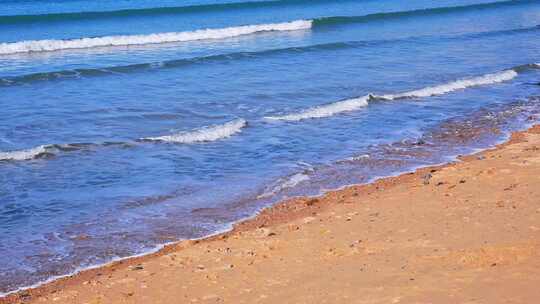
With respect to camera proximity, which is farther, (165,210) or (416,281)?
(165,210)

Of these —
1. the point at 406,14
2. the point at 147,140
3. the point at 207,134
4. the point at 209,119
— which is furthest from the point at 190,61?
the point at 406,14

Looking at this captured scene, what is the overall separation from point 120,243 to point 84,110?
794cm

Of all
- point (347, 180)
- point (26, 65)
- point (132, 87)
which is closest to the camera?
point (347, 180)

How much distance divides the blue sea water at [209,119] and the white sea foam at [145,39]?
80 mm

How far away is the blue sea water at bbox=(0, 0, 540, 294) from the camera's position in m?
10.1

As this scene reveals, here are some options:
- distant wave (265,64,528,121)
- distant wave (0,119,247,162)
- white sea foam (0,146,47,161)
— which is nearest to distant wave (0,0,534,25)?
distant wave (265,64,528,121)

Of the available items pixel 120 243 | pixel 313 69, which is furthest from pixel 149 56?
pixel 120 243

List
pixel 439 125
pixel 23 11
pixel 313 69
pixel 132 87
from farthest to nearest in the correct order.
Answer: pixel 23 11, pixel 313 69, pixel 132 87, pixel 439 125

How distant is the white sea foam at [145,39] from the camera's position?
1097 inches

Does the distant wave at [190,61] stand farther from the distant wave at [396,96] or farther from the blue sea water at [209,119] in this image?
the distant wave at [396,96]

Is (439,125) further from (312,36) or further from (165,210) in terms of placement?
(312,36)

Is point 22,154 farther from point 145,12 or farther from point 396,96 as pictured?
point 145,12

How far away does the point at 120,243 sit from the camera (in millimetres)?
9211

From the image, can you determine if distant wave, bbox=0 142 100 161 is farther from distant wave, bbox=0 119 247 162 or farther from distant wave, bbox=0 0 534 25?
distant wave, bbox=0 0 534 25
